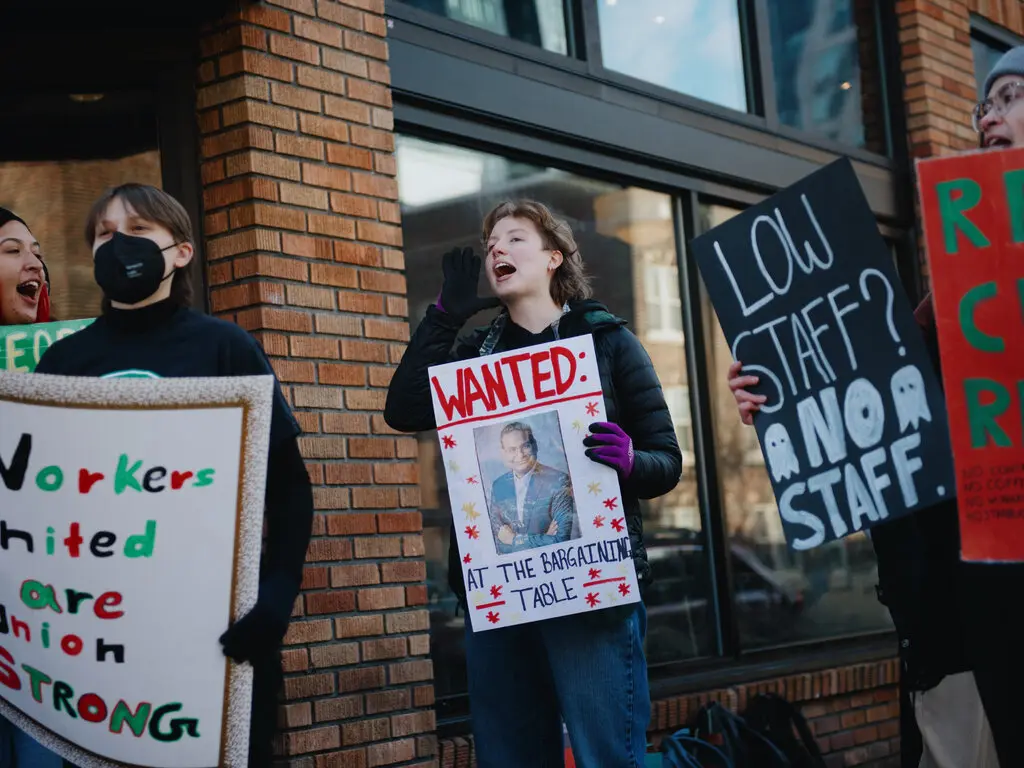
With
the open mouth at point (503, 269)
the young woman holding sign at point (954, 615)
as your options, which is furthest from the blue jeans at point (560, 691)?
the open mouth at point (503, 269)

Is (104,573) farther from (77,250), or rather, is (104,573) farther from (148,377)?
(77,250)

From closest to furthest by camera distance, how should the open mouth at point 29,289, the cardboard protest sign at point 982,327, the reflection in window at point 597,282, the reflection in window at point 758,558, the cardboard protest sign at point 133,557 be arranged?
the cardboard protest sign at point 982,327 → the cardboard protest sign at point 133,557 → the open mouth at point 29,289 → the reflection in window at point 597,282 → the reflection in window at point 758,558

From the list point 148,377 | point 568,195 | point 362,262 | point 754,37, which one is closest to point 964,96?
point 754,37

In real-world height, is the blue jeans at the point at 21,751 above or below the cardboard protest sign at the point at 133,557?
below

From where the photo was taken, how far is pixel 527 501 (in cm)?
332

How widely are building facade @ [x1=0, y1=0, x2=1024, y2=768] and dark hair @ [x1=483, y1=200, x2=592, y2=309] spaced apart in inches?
39.2

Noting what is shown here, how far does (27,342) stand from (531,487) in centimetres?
126

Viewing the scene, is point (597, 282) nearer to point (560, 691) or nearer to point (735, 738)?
point (735, 738)

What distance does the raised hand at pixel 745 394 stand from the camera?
9.43ft

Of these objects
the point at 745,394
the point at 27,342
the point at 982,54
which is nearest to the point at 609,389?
the point at 745,394

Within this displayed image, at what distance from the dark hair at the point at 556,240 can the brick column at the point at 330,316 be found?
925 mm

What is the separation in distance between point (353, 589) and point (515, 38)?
243 centimetres

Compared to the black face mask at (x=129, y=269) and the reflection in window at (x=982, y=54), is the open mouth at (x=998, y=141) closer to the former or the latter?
the black face mask at (x=129, y=269)

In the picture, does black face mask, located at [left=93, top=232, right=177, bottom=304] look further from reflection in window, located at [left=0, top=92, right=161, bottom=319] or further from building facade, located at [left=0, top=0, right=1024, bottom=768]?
reflection in window, located at [left=0, top=92, right=161, bottom=319]
